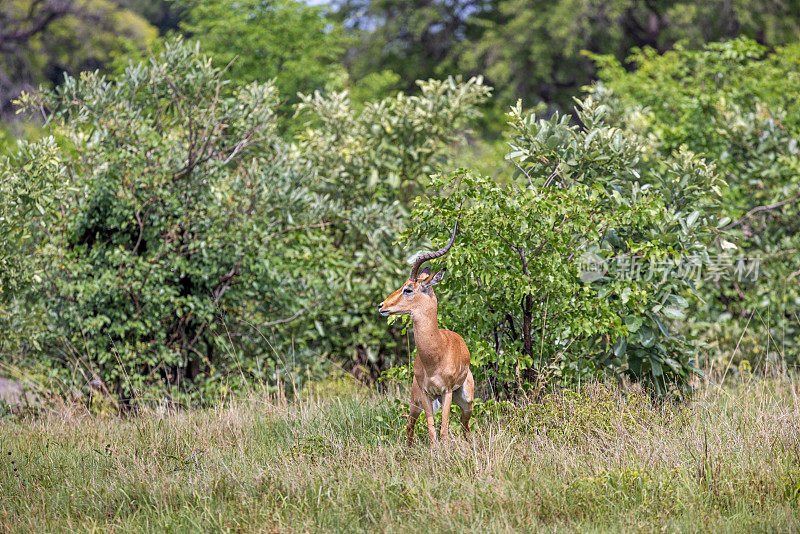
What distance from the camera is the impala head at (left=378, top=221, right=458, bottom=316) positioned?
5.00 meters

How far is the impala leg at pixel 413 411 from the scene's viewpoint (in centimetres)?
523

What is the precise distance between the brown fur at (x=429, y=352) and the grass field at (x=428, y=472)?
12.2 inches

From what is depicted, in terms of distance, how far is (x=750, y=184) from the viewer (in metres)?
9.67

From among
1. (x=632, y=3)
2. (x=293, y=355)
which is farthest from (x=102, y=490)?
(x=632, y=3)

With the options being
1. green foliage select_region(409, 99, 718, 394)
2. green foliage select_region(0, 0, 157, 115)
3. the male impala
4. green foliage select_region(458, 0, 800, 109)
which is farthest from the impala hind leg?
green foliage select_region(0, 0, 157, 115)

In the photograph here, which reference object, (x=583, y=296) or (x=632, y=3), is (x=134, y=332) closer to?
(x=583, y=296)

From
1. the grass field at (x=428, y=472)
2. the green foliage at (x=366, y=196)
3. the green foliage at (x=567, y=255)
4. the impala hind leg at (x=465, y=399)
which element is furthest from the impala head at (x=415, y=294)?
the green foliage at (x=366, y=196)

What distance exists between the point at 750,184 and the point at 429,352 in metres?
6.40

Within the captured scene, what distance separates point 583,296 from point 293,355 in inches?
137

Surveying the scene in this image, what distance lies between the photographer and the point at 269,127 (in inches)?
350

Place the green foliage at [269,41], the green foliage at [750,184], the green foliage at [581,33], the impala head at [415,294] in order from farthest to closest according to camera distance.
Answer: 1. the green foliage at [581,33]
2. the green foliage at [269,41]
3. the green foliage at [750,184]
4. the impala head at [415,294]

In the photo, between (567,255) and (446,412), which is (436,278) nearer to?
(446,412)

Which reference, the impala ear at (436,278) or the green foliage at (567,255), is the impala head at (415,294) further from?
the green foliage at (567,255)

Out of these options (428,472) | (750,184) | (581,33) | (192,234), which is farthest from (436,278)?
(581,33)
